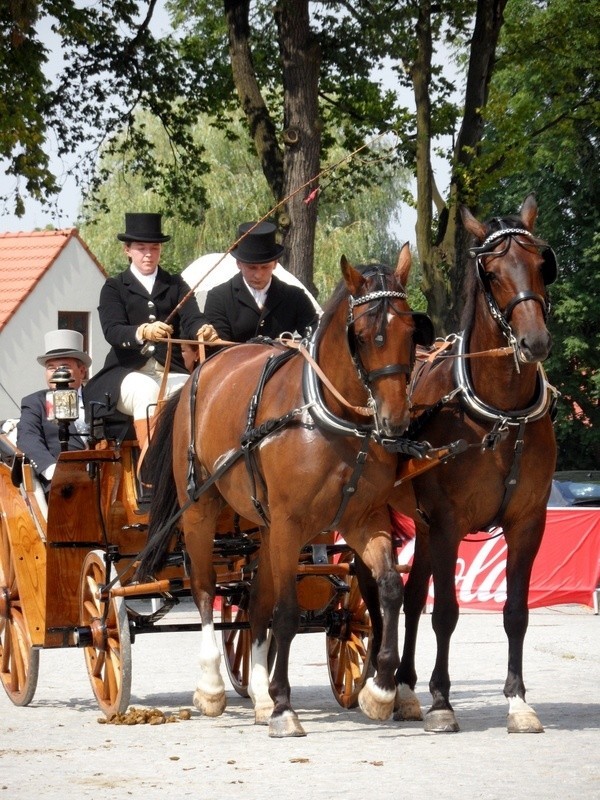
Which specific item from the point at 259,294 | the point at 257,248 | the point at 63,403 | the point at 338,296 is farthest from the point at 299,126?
the point at 338,296

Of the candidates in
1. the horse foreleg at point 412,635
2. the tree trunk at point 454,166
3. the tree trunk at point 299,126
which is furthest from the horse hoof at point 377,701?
the tree trunk at point 454,166

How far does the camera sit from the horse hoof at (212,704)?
28.6 ft

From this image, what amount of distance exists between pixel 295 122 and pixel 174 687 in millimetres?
9910

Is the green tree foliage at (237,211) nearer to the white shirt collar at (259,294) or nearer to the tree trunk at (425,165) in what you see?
the tree trunk at (425,165)

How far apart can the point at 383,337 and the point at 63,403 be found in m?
2.54

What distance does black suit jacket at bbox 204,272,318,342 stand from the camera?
9.70m

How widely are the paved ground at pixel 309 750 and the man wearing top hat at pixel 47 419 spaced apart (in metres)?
1.53

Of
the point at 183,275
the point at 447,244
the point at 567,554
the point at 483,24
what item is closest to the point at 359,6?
the point at 483,24

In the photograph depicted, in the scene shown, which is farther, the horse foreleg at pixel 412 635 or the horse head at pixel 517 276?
the horse foreleg at pixel 412 635

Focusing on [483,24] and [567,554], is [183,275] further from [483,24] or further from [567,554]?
[483,24]

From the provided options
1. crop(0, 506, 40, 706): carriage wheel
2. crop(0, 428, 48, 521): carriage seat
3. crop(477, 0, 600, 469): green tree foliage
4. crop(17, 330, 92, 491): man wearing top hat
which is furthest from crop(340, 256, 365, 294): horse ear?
crop(477, 0, 600, 469): green tree foliage

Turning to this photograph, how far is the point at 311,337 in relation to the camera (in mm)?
8055

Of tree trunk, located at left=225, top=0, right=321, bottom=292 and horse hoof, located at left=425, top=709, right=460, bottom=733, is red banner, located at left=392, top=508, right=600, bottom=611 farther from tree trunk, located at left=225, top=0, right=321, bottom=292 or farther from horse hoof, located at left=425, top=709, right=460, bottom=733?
horse hoof, located at left=425, top=709, right=460, bottom=733

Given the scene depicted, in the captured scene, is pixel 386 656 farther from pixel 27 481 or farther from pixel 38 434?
pixel 38 434
